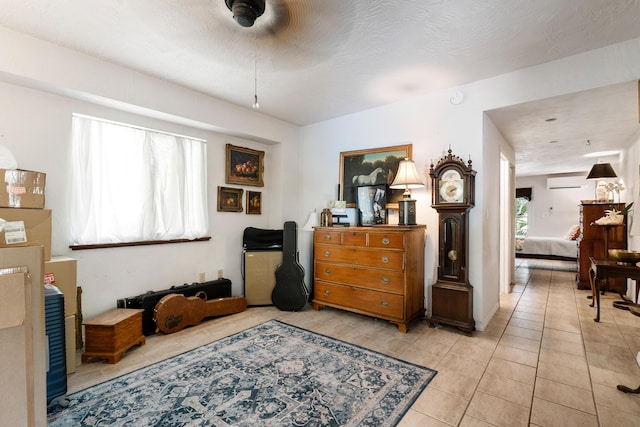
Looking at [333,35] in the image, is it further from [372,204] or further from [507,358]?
[507,358]

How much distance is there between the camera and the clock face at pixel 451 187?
3.12 m

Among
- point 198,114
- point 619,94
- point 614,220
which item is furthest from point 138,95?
point 614,220

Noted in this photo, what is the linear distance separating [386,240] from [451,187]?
90cm

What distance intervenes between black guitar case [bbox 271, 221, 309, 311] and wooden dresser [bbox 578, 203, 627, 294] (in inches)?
187

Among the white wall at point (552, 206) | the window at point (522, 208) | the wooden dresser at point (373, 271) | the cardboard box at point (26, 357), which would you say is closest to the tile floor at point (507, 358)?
the wooden dresser at point (373, 271)

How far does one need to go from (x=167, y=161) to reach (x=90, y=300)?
1636 millimetres

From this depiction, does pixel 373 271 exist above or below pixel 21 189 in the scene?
below

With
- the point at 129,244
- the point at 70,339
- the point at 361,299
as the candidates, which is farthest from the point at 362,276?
the point at 70,339

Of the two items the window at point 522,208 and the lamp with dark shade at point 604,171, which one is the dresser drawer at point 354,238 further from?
the window at point 522,208

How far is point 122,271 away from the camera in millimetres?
3068

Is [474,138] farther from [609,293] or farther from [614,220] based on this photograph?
[609,293]

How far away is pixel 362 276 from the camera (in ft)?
11.1

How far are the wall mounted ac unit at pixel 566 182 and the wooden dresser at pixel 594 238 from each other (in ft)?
12.7

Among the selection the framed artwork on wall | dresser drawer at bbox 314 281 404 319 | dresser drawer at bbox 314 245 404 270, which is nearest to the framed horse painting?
dresser drawer at bbox 314 245 404 270
